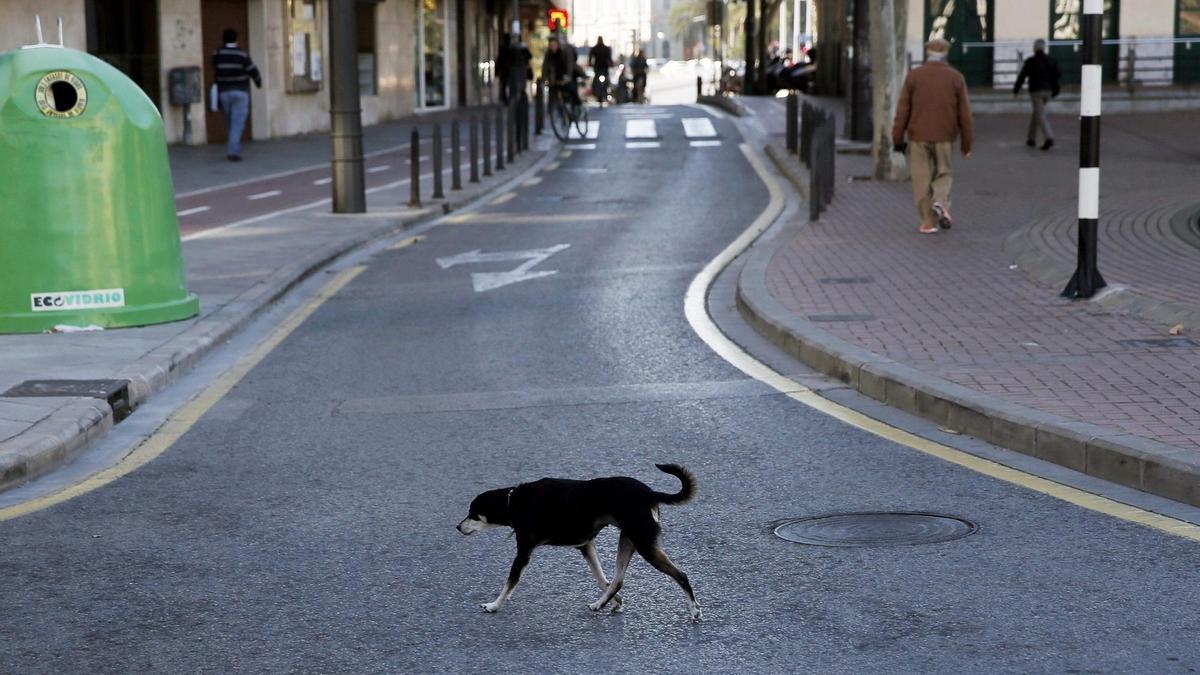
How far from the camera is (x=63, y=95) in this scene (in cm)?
1118

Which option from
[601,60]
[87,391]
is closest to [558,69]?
[601,60]

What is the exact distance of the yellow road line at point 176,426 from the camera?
7016mm

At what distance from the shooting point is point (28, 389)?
29.5 feet

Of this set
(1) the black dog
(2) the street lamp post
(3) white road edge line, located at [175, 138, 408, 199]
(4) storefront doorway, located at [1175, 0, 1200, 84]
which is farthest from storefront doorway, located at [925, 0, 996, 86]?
(1) the black dog

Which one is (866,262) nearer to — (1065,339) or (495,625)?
(1065,339)

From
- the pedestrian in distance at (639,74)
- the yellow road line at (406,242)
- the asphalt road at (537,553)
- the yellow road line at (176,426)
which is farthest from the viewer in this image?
the pedestrian in distance at (639,74)

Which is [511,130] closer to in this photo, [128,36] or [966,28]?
[128,36]

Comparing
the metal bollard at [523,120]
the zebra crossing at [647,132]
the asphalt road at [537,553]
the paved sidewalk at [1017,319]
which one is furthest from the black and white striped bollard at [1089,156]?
the zebra crossing at [647,132]

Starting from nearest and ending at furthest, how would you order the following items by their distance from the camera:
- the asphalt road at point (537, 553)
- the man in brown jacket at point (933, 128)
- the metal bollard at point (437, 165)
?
1. the asphalt road at point (537, 553)
2. the man in brown jacket at point (933, 128)
3. the metal bollard at point (437, 165)

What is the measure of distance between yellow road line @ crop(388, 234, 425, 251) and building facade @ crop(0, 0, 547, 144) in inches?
431

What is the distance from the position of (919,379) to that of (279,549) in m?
3.73

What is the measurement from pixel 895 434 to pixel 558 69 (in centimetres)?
2479

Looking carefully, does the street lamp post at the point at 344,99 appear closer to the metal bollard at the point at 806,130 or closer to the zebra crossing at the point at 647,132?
the metal bollard at the point at 806,130

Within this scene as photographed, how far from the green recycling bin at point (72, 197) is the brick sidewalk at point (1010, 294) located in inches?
172
